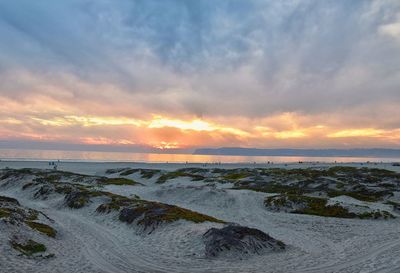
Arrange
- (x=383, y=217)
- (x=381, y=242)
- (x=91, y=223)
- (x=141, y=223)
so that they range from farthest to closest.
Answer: (x=383, y=217), (x=91, y=223), (x=141, y=223), (x=381, y=242)

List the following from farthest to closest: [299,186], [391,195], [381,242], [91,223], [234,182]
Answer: [234,182] → [299,186] → [391,195] → [91,223] → [381,242]

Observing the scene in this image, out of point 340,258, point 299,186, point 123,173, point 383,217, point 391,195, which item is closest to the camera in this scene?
point 340,258

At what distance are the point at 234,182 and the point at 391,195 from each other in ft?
86.6

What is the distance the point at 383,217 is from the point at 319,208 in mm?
6095

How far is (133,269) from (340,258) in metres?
11.6

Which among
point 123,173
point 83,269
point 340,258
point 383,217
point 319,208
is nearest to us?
point 83,269

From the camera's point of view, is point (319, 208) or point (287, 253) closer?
point (287, 253)

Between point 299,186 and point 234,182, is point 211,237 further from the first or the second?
point 234,182

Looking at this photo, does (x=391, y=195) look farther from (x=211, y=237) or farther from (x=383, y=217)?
(x=211, y=237)

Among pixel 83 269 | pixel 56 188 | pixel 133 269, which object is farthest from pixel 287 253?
pixel 56 188

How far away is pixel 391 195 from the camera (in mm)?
47469

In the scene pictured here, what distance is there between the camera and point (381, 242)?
82.4 feet

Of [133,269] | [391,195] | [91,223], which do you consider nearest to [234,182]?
[391,195]

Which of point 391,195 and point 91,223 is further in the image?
point 391,195
